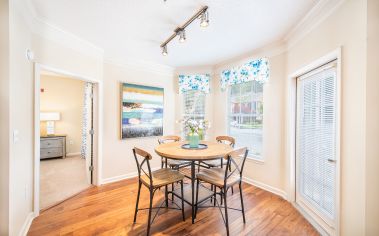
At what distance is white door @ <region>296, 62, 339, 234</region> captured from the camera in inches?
71.3

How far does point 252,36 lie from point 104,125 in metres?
2.99

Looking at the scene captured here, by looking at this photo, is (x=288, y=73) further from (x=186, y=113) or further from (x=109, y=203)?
(x=109, y=203)

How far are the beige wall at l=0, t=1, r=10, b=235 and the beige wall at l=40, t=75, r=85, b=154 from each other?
434 centimetres

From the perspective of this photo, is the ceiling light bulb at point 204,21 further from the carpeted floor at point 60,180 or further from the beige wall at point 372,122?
the carpeted floor at point 60,180

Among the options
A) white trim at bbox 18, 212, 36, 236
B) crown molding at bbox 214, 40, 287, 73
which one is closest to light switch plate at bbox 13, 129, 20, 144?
white trim at bbox 18, 212, 36, 236

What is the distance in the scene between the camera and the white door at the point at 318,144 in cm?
181

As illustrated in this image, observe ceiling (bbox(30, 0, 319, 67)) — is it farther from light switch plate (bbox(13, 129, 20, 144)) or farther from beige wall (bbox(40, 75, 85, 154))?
beige wall (bbox(40, 75, 85, 154))

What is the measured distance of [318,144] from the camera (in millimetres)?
2064

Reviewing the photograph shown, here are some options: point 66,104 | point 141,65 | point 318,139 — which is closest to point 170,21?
point 141,65

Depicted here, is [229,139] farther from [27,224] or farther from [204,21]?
[27,224]

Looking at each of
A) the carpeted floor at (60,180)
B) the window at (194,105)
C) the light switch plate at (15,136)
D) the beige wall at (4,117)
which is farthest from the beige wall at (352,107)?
the carpeted floor at (60,180)

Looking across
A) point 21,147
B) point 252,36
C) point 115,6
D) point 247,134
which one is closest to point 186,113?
point 247,134

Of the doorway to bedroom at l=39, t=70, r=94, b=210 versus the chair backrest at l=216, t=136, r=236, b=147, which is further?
the doorway to bedroom at l=39, t=70, r=94, b=210

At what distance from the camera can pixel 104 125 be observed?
3.19 m
